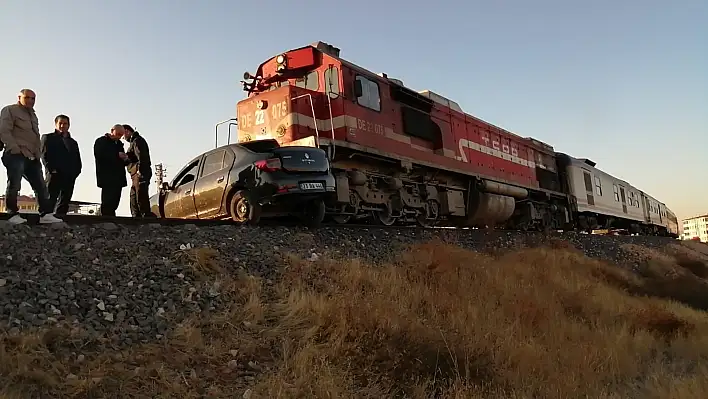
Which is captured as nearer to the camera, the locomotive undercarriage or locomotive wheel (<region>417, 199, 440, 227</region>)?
the locomotive undercarriage

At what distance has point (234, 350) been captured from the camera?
3.86 meters

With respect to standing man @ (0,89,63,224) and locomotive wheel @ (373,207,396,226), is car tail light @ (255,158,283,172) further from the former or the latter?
locomotive wheel @ (373,207,396,226)

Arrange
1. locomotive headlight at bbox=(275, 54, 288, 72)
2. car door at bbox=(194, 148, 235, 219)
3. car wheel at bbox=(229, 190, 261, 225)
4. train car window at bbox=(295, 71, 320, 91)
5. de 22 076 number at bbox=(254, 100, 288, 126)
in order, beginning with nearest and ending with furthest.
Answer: car wheel at bbox=(229, 190, 261, 225) < car door at bbox=(194, 148, 235, 219) < de 22 076 number at bbox=(254, 100, 288, 126) < train car window at bbox=(295, 71, 320, 91) < locomotive headlight at bbox=(275, 54, 288, 72)

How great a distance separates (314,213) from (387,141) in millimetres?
3456

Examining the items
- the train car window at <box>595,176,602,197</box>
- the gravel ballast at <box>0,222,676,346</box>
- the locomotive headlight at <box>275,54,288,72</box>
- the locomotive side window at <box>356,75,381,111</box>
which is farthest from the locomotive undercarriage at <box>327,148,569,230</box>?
the train car window at <box>595,176,602,197</box>

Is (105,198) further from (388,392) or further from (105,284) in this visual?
(388,392)

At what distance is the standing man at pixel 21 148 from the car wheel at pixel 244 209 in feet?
7.86

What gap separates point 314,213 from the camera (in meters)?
8.02

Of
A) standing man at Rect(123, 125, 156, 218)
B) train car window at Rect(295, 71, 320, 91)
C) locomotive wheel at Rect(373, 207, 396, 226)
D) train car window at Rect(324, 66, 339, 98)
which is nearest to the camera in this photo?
standing man at Rect(123, 125, 156, 218)

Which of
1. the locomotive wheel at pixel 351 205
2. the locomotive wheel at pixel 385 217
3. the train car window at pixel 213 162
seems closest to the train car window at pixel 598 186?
the locomotive wheel at pixel 385 217

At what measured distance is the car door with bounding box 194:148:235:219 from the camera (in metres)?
7.98

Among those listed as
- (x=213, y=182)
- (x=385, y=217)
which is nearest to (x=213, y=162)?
(x=213, y=182)

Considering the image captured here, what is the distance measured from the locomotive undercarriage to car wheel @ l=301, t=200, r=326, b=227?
67cm

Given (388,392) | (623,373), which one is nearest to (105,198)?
(388,392)
